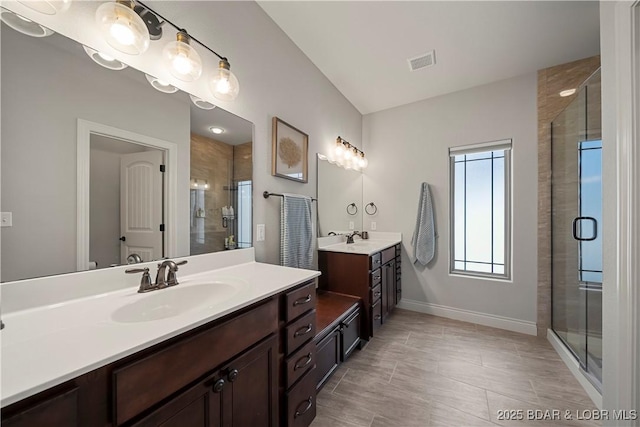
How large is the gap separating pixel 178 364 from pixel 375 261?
182cm

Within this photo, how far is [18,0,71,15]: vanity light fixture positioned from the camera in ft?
→ 2.59

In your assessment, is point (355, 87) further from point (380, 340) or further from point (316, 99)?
point (380, 340)

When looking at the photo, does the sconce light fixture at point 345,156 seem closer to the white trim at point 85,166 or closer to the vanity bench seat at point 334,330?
the vanity bench seat at point 334,330

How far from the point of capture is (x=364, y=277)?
7.00 feet

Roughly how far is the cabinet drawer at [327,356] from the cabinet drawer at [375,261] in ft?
→ 2.15

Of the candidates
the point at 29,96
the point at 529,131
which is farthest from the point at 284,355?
the point at 529,131

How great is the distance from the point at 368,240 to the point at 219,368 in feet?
8.68

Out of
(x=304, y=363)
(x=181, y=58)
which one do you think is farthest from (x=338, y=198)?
(x=181, y=58)

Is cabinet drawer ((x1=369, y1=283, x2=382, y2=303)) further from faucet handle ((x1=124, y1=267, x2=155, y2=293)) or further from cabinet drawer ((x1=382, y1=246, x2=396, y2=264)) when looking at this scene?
faucet handle ((x1=124, y1=267, x2=155, y2=293))

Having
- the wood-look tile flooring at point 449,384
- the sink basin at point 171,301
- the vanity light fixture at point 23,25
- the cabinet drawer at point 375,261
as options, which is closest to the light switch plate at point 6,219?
the sink basin at point 171,301

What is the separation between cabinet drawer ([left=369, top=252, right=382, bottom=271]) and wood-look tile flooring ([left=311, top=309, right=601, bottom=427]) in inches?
29.5

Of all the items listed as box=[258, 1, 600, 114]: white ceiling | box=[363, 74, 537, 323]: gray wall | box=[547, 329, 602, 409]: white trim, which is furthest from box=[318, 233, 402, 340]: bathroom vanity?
box=[258, 1, 600, 114]: white ceiling

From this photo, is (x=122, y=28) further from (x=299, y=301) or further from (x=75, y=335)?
(x=299, y=301)

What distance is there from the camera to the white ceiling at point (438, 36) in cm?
171
